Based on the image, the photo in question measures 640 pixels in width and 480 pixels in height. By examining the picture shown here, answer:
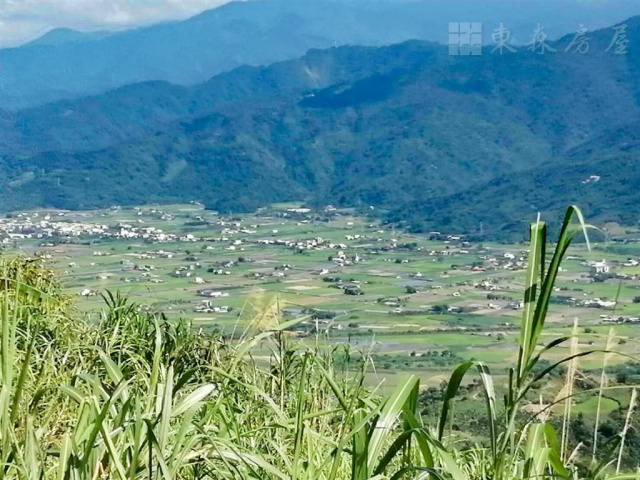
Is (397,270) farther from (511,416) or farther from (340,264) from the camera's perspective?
(511,416)

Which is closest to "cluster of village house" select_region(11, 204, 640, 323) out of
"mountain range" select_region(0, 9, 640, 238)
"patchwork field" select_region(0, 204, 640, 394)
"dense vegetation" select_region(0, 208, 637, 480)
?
"patchwork field" select_region(0, 204, 640, 394)

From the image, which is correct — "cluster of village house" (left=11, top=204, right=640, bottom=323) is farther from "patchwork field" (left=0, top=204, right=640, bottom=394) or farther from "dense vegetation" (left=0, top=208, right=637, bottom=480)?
"dense vegetation" (left=0, top=208, right=637, bottom=480)

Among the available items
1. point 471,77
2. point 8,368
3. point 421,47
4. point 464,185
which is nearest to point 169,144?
point 464,185

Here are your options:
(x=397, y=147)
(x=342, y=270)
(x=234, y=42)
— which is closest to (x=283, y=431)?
(x=342, y=270)

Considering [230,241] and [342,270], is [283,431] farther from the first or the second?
[230,241]

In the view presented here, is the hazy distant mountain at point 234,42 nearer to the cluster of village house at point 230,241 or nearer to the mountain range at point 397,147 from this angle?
the mountain range at point 397,147
